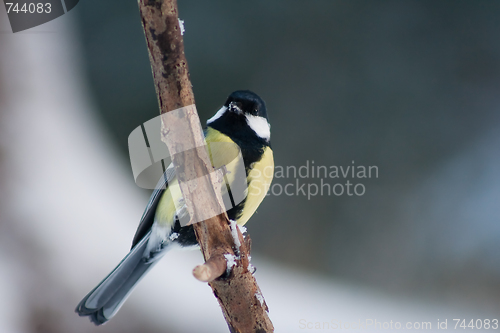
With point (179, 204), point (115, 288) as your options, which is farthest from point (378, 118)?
point (115, 288)

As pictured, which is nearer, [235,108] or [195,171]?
[195,171]

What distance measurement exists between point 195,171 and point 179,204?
240 mm

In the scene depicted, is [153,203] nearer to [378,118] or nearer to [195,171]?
[195,171]

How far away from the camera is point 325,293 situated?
58.9 inches

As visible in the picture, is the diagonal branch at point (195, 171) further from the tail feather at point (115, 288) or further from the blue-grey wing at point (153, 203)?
the tail feather at point (115, 288)

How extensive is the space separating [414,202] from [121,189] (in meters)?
1.30

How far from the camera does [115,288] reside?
2.94 feet

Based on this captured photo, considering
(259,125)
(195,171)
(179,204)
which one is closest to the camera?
(195,171)

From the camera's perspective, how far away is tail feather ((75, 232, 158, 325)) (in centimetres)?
87

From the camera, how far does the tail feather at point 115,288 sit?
0.87 meters

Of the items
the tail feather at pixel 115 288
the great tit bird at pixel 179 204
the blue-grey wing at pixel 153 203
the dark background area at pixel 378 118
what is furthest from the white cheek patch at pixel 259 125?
the dark background area at pixel 378 118

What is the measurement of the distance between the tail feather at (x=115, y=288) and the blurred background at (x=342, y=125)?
42 cm

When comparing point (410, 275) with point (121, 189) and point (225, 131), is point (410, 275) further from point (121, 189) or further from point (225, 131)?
point (121, 189)

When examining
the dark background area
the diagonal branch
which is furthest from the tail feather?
the dark background area
